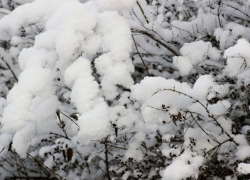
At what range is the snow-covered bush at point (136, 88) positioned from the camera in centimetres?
134

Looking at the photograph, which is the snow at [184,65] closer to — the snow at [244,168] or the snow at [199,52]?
the snow at [199,52]

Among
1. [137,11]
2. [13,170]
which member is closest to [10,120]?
[137,11]

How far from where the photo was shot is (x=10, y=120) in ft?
3.97

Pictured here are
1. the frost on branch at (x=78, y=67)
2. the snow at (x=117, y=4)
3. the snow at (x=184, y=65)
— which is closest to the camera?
the frost on branch at (x=78, y=67)

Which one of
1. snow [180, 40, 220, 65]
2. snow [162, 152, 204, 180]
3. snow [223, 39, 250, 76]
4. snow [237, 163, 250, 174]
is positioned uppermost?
snow [223, 39, 250, 76]

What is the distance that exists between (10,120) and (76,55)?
0.66 m

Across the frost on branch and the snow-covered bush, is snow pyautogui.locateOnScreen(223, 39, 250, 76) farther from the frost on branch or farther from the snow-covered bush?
the frost on branch

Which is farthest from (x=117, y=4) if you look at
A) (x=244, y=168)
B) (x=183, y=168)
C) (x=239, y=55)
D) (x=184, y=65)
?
(x=244, y=168)

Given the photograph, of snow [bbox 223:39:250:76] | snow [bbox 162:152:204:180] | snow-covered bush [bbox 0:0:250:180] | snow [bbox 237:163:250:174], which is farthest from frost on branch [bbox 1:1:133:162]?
snow [bbox 237:163:250:174]

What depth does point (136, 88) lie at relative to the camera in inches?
57.4

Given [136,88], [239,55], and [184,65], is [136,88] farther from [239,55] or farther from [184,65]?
[239,55]

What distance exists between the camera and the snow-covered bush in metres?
1.34

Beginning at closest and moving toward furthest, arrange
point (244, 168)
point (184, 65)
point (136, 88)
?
point (244, 168) < point (136, 88) < point (184, 65)

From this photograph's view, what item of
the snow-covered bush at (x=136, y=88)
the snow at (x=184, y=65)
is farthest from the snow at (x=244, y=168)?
the snow at (x=184, y=65)
